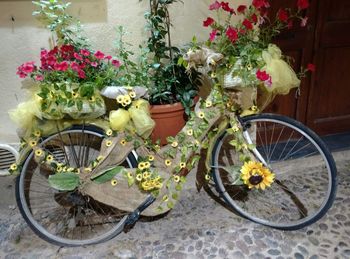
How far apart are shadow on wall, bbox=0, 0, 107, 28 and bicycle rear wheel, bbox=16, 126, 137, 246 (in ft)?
2.85

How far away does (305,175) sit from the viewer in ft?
Answer: 10.1

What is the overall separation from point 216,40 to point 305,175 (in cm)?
156

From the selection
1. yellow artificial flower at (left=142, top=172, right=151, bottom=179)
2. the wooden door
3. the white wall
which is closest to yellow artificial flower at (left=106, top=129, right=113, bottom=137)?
yellow artificial flower at (left=142, top=172, right=151, bottom=179)

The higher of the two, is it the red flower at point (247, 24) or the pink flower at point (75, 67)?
the red flower at point (247, 24)

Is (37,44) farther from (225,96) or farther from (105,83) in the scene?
(225,96)

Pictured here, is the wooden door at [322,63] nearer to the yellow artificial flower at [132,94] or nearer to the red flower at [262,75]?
the red flower at [262,75]

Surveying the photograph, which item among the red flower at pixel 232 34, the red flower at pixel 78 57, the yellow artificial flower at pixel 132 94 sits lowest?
the yellow artificial flower at pixel 132 94

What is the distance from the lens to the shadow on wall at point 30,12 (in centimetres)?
242

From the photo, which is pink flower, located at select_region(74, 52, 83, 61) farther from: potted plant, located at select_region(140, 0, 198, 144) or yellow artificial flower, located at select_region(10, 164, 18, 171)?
yellow artificial flower, located at select_region(10, 164, 18, 171)

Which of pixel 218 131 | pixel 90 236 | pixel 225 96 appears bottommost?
pixel 90 236

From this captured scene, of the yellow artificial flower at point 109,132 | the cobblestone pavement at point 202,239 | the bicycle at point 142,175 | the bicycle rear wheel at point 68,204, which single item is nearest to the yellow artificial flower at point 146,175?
the bicycle at point 142,175

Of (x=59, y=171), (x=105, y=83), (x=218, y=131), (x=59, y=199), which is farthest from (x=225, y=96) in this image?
(x=59, y=199)

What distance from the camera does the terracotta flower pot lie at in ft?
8.34

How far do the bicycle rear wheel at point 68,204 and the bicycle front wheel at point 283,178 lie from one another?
86 centimetres
